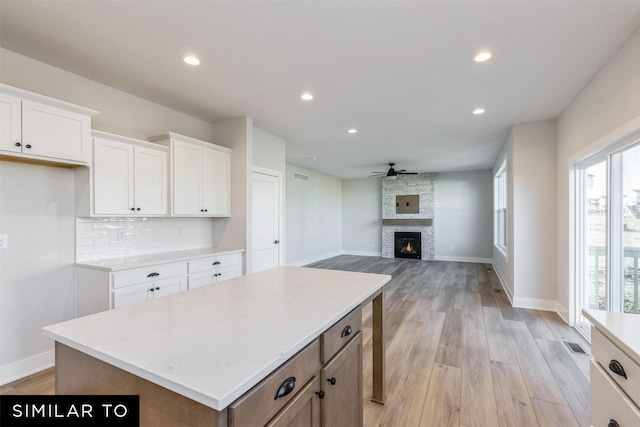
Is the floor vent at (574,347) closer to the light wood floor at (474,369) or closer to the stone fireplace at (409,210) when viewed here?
the light wood floor at (474,369)

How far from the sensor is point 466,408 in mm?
2027

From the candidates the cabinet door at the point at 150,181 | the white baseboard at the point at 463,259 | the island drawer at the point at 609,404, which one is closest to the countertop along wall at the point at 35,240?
the cabinet door at the point at 150,181

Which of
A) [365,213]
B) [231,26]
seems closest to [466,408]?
[231,26]

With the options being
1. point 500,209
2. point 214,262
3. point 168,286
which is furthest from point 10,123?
point 500,209

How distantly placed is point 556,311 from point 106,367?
4.98 meters

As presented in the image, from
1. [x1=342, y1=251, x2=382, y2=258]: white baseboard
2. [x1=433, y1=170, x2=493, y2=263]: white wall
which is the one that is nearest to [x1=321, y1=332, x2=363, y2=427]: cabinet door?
[x1=433, y1=170, x2=493, y2=263]: white wall

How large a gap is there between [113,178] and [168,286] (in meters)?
1.18

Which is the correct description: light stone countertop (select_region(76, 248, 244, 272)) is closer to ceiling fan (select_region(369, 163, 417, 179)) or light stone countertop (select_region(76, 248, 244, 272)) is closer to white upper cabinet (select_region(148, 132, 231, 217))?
white upper cabinet (select_region(148, 132, 231, 217))

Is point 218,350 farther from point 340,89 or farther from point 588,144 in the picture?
point 588,144

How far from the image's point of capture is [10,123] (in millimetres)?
2082

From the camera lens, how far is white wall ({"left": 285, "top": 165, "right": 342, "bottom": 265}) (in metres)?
7.48

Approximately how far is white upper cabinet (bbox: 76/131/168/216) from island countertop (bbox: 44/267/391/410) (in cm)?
174

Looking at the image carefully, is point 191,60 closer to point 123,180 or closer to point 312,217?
point 123,180

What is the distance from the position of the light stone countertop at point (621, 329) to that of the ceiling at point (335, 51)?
6.08 ft
